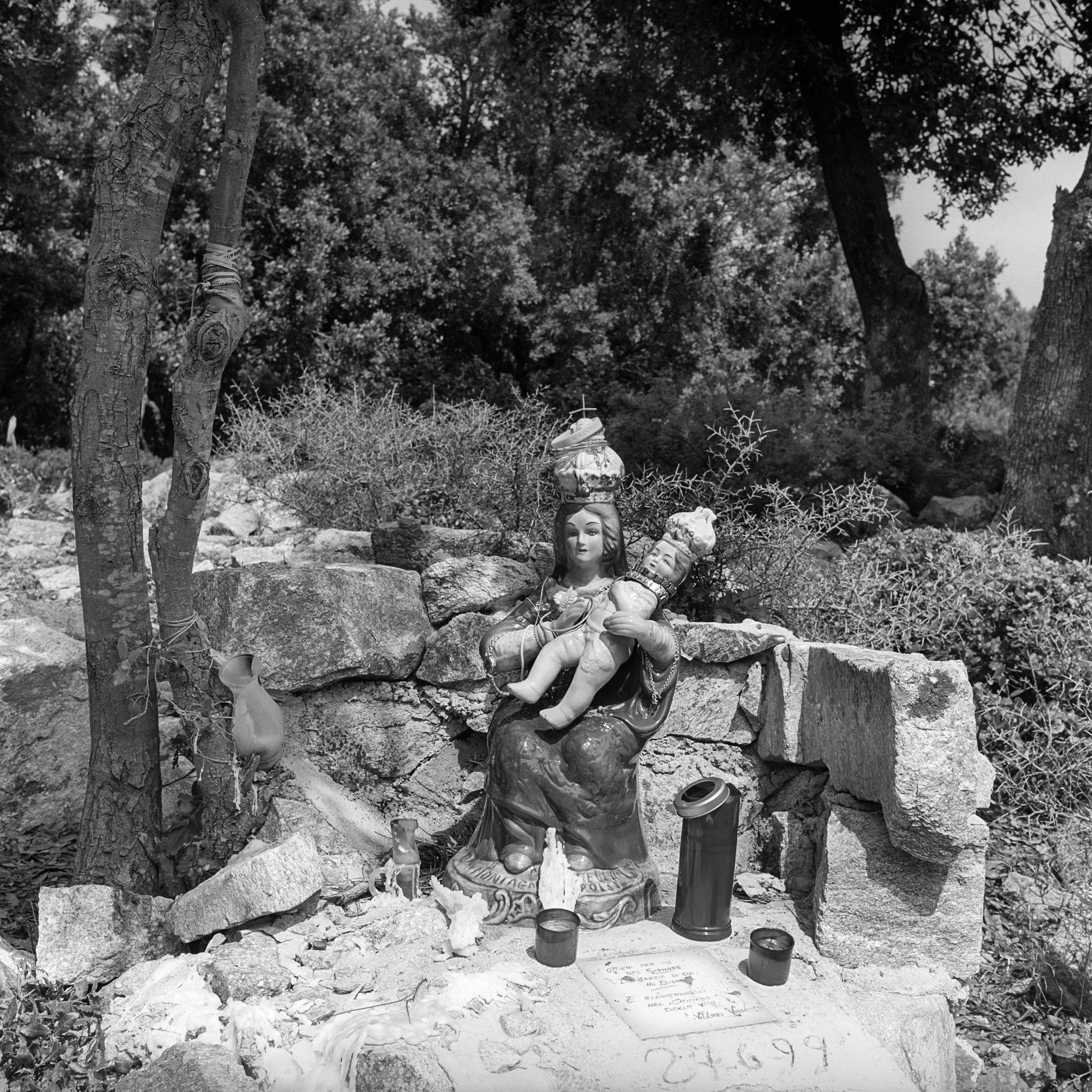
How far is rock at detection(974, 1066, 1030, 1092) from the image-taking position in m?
3.18

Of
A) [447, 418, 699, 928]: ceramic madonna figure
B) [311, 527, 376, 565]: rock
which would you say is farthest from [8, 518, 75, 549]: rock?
[447, 418, 699, 928]: ceramic madonna figure

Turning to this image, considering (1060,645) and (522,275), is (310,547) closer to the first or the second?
(1060,645)

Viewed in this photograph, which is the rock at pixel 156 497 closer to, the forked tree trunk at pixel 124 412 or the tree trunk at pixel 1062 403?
the forked tree trunk at pixel 124 412

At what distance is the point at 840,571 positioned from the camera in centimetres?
513

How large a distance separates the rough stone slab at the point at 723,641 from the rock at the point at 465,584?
2.52 ft

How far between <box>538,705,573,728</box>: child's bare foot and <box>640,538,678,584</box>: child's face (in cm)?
56

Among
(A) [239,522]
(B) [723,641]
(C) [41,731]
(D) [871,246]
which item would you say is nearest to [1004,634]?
(B) [723,641]

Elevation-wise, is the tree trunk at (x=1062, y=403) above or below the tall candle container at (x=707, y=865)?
above

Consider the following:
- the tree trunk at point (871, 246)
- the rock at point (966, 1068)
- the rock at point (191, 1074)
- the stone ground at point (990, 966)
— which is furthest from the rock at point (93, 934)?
the tree trunk at point (871, 246)

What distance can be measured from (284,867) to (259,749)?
39cm

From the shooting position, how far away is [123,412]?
3.29m

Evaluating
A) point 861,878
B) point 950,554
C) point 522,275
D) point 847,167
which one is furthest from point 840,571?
point 522,275

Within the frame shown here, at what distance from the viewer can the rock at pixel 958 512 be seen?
6.68 m

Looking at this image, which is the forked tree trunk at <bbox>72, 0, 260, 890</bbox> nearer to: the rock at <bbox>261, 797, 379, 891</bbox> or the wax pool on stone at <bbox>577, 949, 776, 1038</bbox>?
the rock at <bbox>261, 797, 379, 891</bbox>
